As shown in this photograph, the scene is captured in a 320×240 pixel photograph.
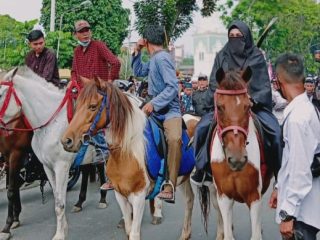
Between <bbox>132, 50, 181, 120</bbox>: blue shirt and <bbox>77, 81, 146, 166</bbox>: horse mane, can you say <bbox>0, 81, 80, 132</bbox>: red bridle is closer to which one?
<bbox>132, 50, 181, 120</bbox>: blue shirt

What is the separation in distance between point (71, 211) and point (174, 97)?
3206mm

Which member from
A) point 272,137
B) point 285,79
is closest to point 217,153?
point 272,137

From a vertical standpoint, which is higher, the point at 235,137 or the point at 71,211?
the point at 235,137

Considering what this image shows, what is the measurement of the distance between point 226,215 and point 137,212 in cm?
88

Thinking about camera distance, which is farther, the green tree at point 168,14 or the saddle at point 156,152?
the green tree at point 168,14

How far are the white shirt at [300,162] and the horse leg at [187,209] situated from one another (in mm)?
3054

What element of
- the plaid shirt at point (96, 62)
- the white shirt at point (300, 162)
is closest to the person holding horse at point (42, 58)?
the plaid shirt at point (96, 62)

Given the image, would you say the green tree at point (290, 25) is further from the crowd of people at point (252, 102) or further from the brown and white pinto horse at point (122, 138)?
the brown and white pinto horse at point (122, 138)

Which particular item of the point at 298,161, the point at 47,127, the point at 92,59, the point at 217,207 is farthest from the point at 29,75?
the point at 298,161

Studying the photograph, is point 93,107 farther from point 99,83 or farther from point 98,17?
point 98,17

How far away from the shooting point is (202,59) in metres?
114

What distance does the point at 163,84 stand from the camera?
5.87 metres

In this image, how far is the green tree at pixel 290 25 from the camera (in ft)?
110

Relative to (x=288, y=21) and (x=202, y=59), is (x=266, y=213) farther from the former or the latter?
(x=202, y=59)
